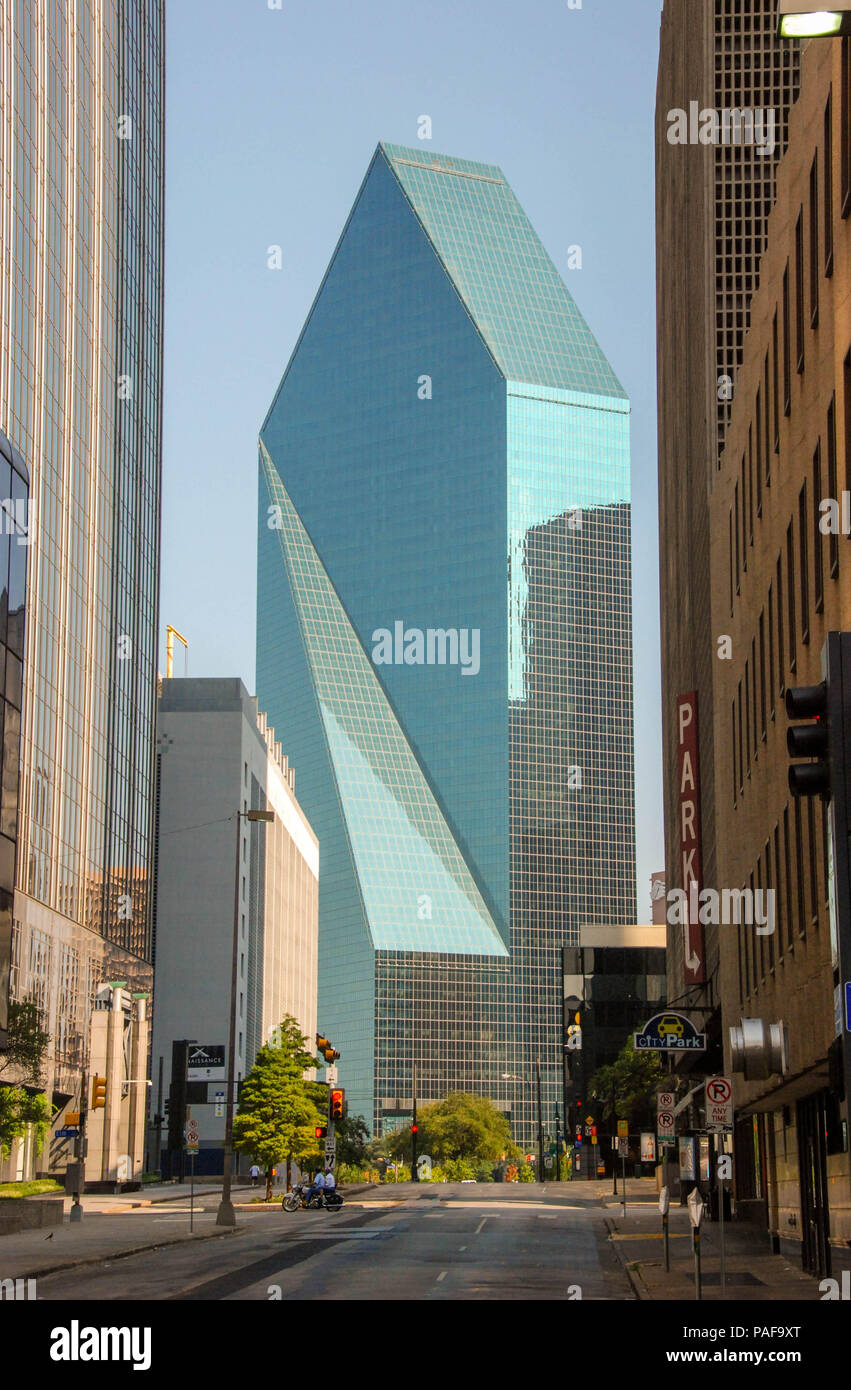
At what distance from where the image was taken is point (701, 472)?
6309cm

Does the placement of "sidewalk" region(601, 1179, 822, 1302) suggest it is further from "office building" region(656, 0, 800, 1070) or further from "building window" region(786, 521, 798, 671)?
"building window" region(786, 521, 798, 671)

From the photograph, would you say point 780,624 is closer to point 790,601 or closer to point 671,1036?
point 790,601

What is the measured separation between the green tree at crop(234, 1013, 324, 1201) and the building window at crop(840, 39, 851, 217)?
52853mm

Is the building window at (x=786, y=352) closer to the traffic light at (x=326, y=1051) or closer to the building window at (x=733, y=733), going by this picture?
the building window at (x=733, y=733)

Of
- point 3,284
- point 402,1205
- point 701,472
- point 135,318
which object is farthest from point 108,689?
point 701,472

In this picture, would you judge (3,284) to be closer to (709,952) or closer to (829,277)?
(709,952)

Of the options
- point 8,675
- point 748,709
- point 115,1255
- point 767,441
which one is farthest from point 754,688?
point 115,1255

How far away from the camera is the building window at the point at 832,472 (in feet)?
81.3

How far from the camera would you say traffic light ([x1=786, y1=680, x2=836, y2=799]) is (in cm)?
1120

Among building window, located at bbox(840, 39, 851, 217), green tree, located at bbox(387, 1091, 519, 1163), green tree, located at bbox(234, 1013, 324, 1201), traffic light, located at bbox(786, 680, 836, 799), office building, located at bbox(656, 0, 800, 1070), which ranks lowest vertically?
Answer: green tree, located at bbox(387, 1091, 519, 1163)

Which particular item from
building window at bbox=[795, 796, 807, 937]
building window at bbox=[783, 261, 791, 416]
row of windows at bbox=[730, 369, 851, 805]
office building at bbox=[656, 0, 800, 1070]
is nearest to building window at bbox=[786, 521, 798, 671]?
row of windows at bbox=[730, 369, 851, 805]

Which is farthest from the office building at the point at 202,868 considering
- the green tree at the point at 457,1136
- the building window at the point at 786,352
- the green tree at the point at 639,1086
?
the building window at the point at 786,352

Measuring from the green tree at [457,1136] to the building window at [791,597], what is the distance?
14596 cm
